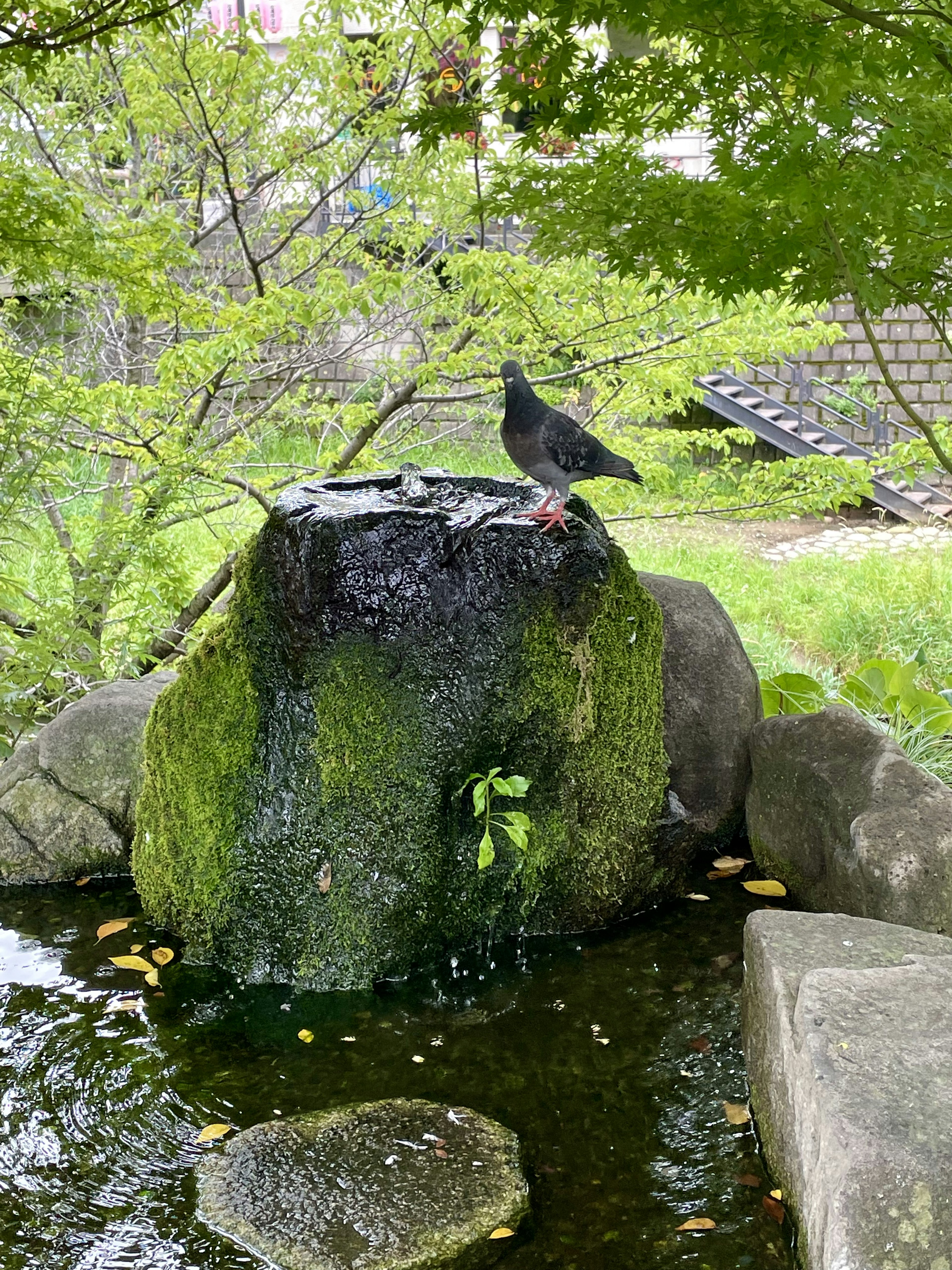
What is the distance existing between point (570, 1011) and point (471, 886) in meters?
0.62

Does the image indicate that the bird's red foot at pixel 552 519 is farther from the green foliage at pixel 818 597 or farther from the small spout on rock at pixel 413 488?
the green foliage at pixel 818 597

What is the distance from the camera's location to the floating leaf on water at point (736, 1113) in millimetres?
3096

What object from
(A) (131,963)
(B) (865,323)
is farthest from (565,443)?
(A) (131,963)

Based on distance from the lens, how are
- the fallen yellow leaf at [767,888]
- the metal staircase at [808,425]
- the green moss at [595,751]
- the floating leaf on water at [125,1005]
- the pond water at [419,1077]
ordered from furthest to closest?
1. the metal staircase at [808,425]
2. the fallen yellow leaf at [767,888]
3. the green moss at [595,751]
4. the floating leaf on water at [125,1005]
5. the pond water at [419,1077]

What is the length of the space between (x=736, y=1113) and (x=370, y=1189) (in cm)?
107

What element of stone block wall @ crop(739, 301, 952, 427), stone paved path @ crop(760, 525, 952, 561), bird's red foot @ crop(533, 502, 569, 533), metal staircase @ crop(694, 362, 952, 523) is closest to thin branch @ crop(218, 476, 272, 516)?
bird's red foot @ crop(533, 502, 569, 533)

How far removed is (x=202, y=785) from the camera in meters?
4.11

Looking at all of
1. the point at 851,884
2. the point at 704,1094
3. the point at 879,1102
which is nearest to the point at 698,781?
the point at 851,884

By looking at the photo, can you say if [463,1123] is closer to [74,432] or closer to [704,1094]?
[704,1094]

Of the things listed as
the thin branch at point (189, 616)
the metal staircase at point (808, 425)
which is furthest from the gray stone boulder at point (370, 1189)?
the metal staircase at point (808, 425)

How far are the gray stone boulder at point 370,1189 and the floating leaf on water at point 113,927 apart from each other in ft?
4.71

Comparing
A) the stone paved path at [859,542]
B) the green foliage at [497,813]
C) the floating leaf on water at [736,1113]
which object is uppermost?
the stone paved path at [859,542]

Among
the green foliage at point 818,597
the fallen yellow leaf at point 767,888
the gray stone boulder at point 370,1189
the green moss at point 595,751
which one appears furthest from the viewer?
the green foliage at point 818,597

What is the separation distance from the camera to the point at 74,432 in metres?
6.05
